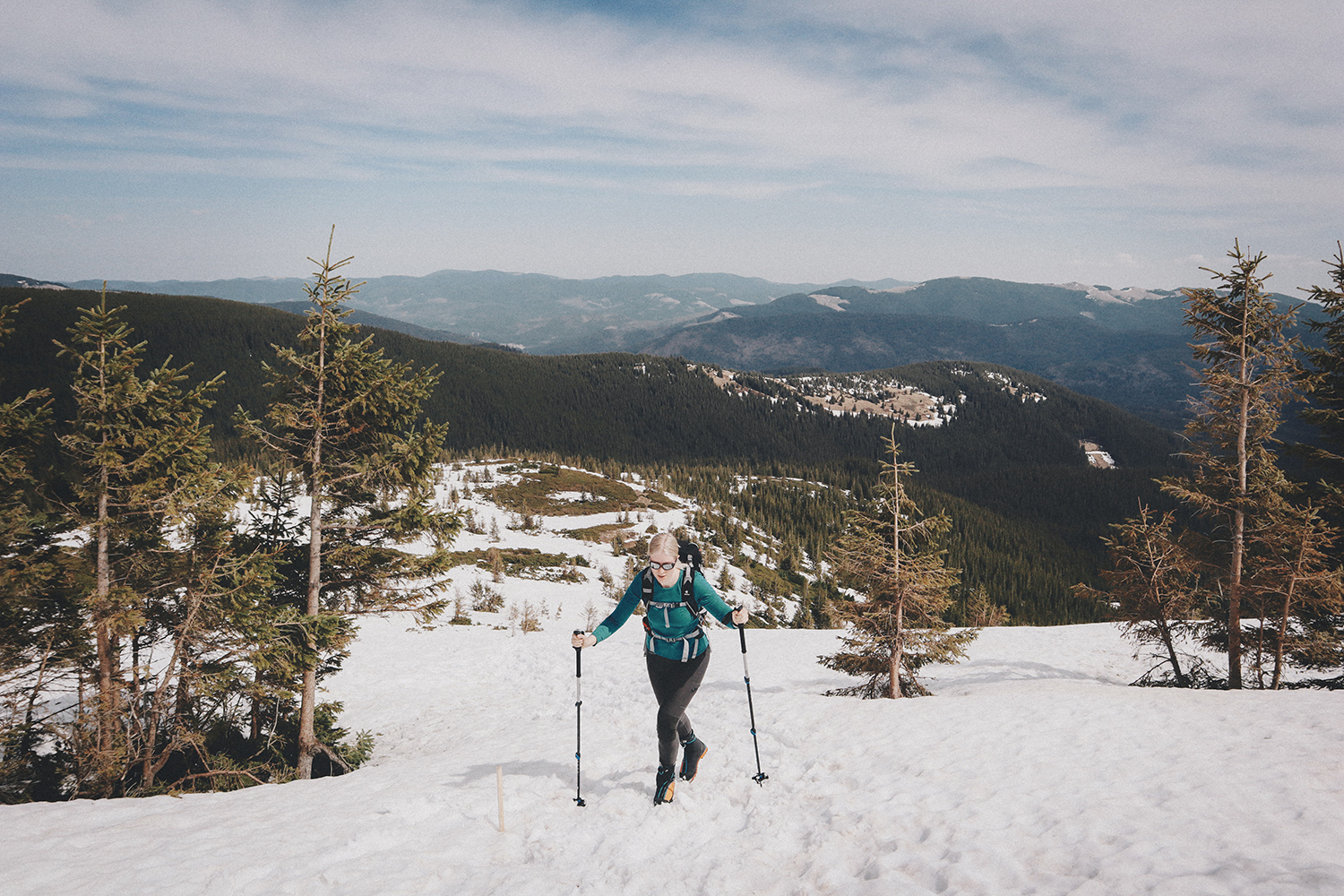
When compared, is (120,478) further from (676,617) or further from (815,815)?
(815,815)

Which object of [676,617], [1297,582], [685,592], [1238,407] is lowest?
[1297,582]

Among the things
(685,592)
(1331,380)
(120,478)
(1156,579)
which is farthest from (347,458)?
(1331,380)

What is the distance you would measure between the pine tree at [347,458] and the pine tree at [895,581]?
30.6 ft

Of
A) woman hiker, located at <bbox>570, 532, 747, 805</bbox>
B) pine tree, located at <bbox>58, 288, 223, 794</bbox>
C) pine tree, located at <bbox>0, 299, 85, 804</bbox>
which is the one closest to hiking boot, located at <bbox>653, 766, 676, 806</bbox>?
woman hiker, located at <bbox>570, 532, 747, 805</bbox>

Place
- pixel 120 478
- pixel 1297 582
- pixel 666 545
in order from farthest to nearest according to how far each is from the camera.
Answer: pixel 1297 582 → pixel 120 478 → pixel 666 545

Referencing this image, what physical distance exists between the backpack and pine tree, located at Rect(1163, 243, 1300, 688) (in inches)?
581

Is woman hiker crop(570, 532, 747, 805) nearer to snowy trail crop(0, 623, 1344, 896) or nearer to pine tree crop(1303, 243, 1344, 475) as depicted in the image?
snowy trail crop(0, 623, 1344, 896)

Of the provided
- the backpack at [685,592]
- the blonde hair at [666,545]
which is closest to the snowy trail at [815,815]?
the backpack at [685,592]

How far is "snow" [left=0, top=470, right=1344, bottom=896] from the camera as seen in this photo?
528 centimetres

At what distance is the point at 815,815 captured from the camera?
6.62 metres

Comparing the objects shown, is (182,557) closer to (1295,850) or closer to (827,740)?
(827,740)

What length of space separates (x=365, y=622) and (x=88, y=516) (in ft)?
56.4

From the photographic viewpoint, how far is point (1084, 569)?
9881 cm

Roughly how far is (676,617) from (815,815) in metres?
2.83
